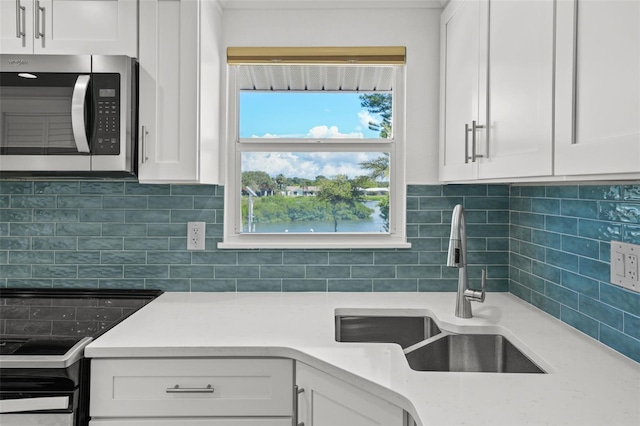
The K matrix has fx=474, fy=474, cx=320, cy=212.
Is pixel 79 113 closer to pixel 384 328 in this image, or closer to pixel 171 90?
pixel 171 90

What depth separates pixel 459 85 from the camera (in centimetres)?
185

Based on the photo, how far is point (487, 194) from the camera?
2188 mm

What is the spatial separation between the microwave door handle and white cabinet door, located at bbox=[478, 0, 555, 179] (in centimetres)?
141

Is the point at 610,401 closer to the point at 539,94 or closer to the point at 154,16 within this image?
the point at 539,94

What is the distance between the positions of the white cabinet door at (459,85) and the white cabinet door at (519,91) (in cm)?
11

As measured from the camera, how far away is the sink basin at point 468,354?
62.9 inches

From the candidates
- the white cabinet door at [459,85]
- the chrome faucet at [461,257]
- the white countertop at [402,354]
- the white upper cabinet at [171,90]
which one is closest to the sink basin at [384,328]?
the white countertop at [402,354]

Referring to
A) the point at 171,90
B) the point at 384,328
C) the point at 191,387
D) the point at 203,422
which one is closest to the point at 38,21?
the point at 171,90

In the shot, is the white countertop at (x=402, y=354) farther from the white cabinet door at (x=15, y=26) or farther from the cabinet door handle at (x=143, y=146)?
the white cabinet door at (x=15, y=26)

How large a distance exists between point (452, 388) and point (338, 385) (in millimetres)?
324

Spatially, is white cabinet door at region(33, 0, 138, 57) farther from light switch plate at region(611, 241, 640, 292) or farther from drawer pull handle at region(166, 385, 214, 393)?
light switch plate at region(611, 241, 640, 292)

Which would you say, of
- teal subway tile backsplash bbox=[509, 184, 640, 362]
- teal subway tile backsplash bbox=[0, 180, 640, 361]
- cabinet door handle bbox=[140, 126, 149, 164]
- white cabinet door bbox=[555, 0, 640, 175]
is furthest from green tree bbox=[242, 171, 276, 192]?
white cabinet door bbox=[555, 0, 640, 175]

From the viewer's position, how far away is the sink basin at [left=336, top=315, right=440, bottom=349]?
1928 mm

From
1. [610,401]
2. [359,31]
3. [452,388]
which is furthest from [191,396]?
[359,31]
